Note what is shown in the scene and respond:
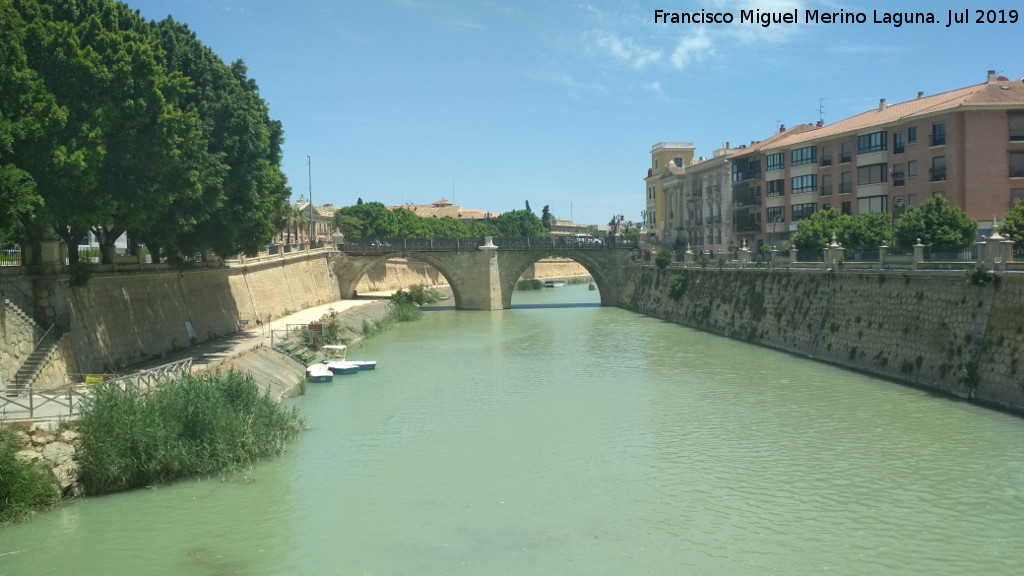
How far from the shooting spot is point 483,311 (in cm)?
7094

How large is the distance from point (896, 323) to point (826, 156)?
3036 cm

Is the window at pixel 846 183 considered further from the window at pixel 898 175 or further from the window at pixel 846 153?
the window at pixel 898 175

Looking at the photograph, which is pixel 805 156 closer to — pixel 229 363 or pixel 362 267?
pixel 362 267

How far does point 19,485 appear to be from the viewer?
15953 millimetres

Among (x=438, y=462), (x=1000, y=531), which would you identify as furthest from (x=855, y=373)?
(x=438, y=462)

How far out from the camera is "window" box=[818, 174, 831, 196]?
57.4 meters

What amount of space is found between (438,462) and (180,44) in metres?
22.8

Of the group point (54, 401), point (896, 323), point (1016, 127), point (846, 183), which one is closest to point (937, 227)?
point (896, 323)

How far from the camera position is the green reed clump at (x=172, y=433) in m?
17.6

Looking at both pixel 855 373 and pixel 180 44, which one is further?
pixel 180 44

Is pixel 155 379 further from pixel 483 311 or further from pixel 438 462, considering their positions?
pixel 483 311

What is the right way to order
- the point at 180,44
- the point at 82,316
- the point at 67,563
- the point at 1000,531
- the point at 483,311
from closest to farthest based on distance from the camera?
the point at 67,563
the point at 1000,531
the point at 82,316
the point at 180,44
the point at 483,311

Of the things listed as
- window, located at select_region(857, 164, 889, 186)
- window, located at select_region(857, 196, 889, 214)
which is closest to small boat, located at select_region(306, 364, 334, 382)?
window, located at select_region(857, 196, 889, 214)

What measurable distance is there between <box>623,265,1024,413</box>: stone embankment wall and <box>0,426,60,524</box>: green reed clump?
24883mm
